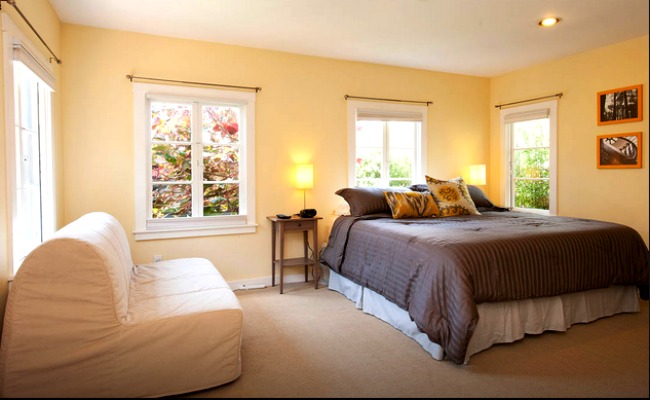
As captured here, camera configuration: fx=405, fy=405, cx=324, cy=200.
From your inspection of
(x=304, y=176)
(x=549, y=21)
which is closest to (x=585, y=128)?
(x=549, y=21)

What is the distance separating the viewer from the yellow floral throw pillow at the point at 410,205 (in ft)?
12.6

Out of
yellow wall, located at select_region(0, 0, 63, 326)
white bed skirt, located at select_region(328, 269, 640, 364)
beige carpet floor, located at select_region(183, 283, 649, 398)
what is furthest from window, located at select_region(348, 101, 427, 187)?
yellow wall, located at select_region(0, 0, 63, 326)

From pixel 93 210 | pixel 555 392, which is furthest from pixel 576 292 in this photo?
pixel 93 210

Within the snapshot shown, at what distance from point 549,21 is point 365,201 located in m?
2.19

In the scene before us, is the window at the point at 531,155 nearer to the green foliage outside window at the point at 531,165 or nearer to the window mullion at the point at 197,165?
the green foliage outside window at the point at 531,165

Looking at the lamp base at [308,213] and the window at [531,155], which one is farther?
the window at [531,155]

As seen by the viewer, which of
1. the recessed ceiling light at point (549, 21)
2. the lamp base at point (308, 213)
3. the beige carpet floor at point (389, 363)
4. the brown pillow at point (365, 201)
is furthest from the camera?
the lamp base at point (308, 213)

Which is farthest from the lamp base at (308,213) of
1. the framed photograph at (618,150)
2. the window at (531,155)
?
the framed photograph at (618,150)

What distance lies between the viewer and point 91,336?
1872 millimetres

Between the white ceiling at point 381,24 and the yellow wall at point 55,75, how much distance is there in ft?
0.60

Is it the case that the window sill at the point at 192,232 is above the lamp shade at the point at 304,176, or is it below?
below

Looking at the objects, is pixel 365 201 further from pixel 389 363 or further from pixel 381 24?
pixel 389 363

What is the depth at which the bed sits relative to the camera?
7.89 ft

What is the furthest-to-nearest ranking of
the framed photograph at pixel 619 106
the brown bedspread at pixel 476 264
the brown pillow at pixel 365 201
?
the brown pillow at pixel 365 201 → the framed photograph at pixel 619 106 → the brown bedspread at pixel 476 264
